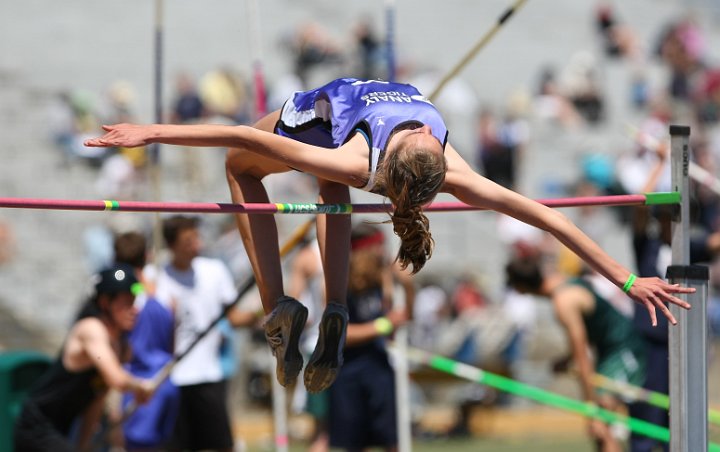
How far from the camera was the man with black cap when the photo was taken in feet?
22.7

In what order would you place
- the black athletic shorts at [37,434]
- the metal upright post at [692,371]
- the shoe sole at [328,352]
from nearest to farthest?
the metal upright post at [692,371], the shoe sole at [328,352], the black athletic shorts at [37,434]

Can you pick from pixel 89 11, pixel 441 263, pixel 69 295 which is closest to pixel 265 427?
pixel 69 295

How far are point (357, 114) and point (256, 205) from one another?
57cm

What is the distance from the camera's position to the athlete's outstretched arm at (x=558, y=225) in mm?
5113

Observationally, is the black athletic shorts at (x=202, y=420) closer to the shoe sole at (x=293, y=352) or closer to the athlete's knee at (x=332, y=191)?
the shoe sole at (x=293, y=352)

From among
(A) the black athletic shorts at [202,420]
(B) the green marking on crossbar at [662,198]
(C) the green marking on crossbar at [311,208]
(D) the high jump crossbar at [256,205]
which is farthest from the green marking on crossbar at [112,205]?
(A) the black athletic shorts at [202,420]

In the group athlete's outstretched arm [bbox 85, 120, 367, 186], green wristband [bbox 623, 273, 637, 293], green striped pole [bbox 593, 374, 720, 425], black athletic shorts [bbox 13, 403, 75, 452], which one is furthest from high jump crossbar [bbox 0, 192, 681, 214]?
green striped pole [bbox 593, 374, 720, 425]

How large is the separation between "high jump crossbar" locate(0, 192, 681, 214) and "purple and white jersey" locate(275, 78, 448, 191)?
8.9 inches

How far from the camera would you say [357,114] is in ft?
17.5

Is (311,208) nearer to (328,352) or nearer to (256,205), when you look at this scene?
(256,205)

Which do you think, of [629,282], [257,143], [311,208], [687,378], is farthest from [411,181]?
[687,378]

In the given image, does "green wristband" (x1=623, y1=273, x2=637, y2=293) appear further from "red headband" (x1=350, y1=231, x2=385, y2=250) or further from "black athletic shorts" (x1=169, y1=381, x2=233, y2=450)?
"black athletic shorts" (x1=169, y1=381, x2=233, y2=450)

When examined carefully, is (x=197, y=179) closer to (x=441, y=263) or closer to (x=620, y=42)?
(x=441, y=263)

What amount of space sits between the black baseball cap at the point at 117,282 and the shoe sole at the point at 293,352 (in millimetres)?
1542
